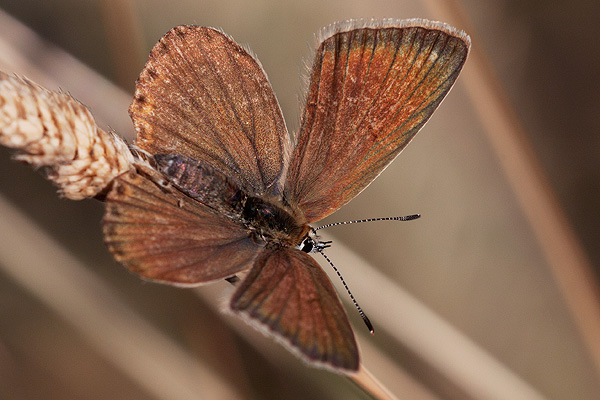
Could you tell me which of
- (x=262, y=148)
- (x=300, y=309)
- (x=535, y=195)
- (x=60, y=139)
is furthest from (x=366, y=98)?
(x=535, y=195)

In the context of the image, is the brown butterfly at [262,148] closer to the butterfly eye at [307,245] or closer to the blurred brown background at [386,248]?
the butterfly eye at [307,245]

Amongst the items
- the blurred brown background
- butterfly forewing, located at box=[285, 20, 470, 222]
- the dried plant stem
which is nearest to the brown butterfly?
butterfly forewing, located at box=[285, 20, 470, 222]

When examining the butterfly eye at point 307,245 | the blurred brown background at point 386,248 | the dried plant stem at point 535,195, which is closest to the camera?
the butterfly eye at point 307,245

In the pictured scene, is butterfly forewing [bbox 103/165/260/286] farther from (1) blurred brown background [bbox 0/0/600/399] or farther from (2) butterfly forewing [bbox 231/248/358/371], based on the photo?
(1) blurred brown background [bbox 0/0/600/399]

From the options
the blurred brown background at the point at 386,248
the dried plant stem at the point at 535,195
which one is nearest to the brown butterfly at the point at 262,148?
the blurred brown background at the point at 386,248

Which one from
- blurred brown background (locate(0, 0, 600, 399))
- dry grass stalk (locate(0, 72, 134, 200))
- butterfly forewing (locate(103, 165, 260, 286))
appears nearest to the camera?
dry grass stalk (locate(0, 72, 134, 200))

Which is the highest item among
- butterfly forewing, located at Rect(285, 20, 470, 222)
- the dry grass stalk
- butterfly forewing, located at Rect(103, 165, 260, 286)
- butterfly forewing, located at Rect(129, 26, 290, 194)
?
butterfly forewing, located at Rect(285, 20, 470, 222)

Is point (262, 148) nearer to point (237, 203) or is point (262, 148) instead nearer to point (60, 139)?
point (237, 203)
